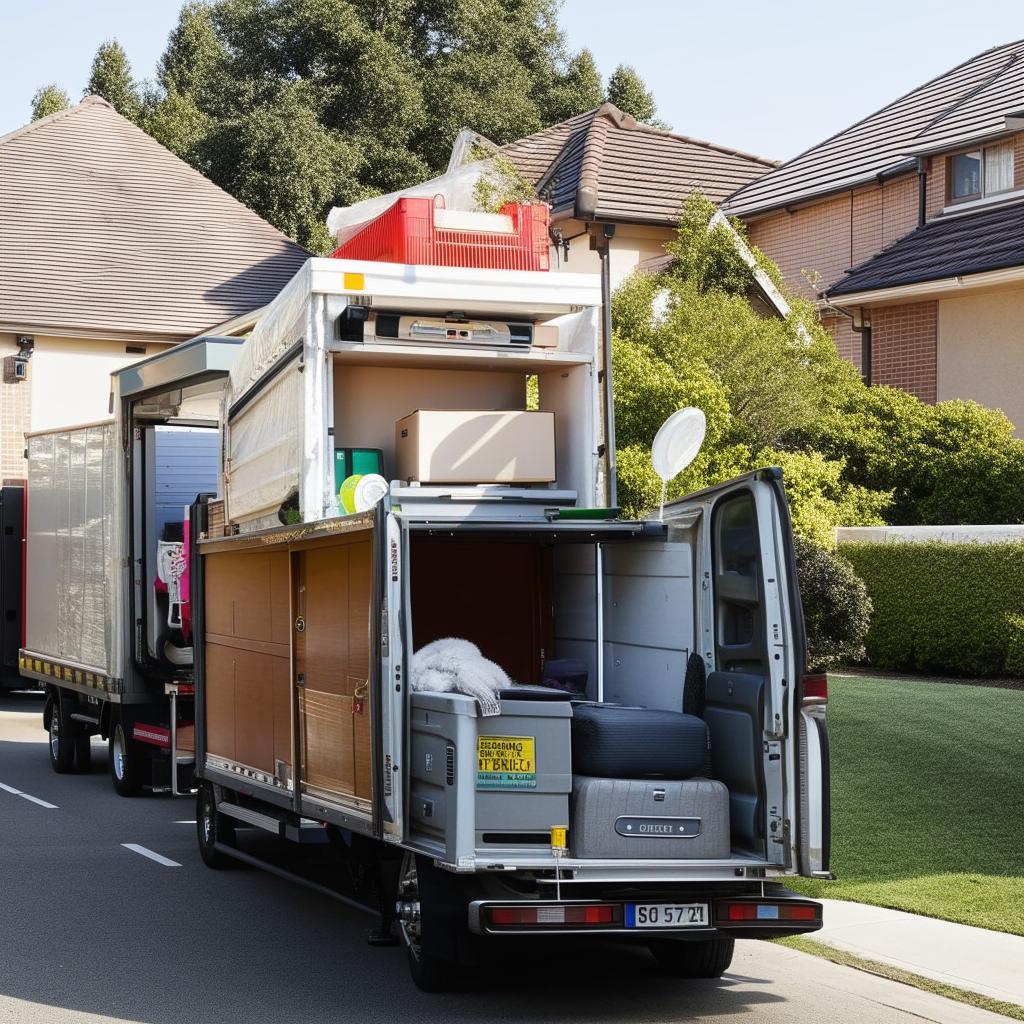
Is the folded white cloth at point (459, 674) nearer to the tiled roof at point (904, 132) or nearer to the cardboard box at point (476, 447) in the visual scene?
the cardboard box at point (476, 447)

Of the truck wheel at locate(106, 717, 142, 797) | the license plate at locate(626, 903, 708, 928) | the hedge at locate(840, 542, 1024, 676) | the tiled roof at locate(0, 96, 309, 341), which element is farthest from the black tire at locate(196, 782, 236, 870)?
the tiled roof at locate(0, 96, 309, 341)

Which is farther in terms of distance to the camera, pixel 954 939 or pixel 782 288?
pixel 782 288

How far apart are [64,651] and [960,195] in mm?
18895

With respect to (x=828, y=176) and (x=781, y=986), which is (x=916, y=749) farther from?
(x=828, y=176)

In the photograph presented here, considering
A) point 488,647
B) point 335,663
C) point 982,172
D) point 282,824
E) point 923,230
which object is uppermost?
point 982,172

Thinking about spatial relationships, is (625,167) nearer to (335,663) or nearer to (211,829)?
(211,829)

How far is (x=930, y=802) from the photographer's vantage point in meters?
12.3

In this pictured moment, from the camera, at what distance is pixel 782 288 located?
2577cm

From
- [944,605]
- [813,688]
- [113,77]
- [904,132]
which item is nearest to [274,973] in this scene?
[813,688]

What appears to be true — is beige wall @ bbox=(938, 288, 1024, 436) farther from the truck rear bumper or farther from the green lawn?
the truck rear bumper

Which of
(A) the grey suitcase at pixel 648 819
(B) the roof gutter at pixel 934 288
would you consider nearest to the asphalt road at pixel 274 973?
(A) the grey suitcase at pixel 648 819

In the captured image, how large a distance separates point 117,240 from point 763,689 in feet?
93.6

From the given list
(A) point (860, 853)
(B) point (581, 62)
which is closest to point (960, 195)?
(A) point (860, 853)

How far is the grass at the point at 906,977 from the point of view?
24.4 ft
